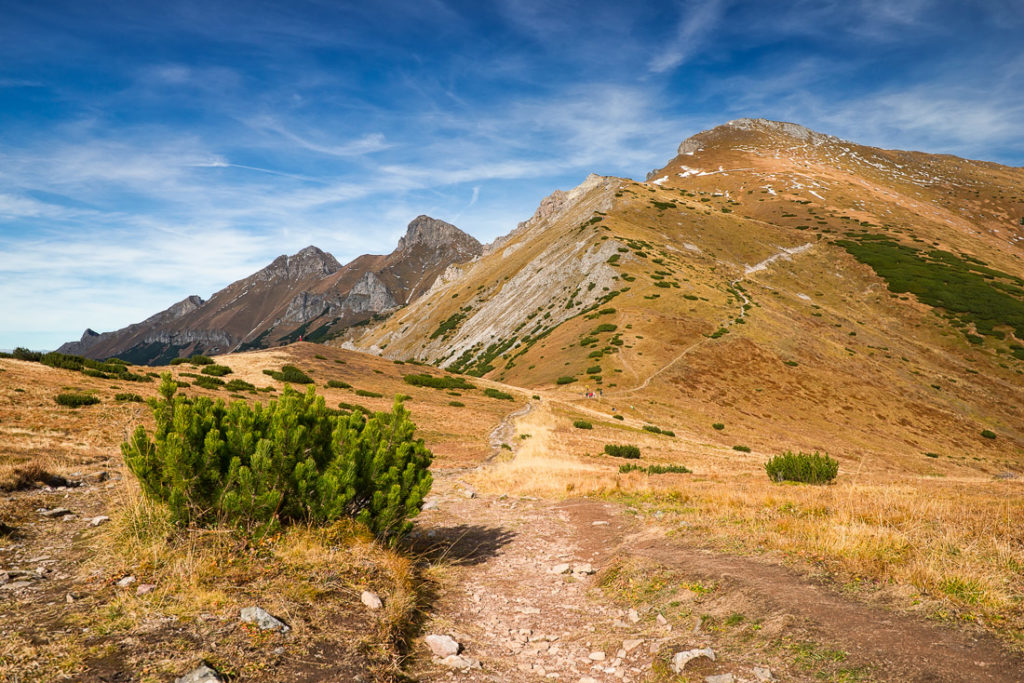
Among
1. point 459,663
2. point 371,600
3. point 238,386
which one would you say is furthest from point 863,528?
point 238,386

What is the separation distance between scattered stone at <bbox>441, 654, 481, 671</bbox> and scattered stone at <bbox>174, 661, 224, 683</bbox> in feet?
7.50

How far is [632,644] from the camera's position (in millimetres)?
5820

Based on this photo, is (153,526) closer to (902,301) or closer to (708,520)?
(708,520)

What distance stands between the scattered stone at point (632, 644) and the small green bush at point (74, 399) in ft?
69.5

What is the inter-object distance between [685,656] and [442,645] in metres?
2.74

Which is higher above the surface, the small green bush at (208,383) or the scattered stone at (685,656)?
the small green bush at (208,383)

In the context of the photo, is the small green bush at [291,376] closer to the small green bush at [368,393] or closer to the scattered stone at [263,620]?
the small green bush at [368,393]

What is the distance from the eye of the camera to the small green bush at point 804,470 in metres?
17.5

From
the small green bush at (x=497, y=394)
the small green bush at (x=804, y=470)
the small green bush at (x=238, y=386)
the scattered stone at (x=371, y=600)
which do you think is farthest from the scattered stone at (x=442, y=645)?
the small green bush at (x=497, y=394)

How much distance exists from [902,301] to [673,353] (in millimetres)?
53387

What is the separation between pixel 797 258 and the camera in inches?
3492

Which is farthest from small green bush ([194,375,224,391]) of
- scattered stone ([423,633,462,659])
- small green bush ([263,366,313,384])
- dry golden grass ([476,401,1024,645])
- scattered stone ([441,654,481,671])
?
scattered stone ([441,654,481,671])

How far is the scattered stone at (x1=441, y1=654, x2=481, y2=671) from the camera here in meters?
5.22

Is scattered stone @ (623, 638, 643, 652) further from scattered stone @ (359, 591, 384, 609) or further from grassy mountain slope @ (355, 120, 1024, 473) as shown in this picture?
grassy mountain slope @ (355, 120, 1024, 473)
